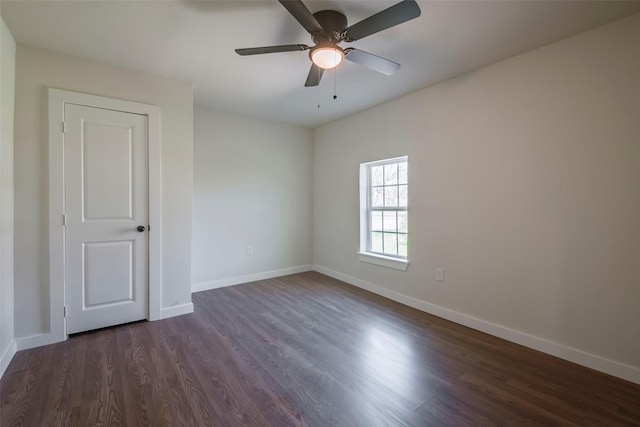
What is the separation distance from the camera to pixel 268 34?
215 cm

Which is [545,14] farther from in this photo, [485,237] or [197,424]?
[197,424]

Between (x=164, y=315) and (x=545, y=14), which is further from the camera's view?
(x=164, y=315)

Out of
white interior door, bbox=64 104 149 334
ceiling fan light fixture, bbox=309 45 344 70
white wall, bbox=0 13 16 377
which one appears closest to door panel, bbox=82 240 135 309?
white interior door, bbox=64 104 149 334

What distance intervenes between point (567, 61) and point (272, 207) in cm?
370

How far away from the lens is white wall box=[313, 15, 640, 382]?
6.48 feet

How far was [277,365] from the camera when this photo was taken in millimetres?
2098

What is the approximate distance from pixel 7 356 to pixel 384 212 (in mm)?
3757

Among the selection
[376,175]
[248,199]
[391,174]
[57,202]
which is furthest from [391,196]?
[57,202]

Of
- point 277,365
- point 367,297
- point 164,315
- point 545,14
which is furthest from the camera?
point 367,297

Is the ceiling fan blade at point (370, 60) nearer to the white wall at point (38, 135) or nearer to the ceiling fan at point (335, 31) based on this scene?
the ceiling fan at point (335, 31)

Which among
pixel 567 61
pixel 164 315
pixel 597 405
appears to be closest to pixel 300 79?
pixel 567 61

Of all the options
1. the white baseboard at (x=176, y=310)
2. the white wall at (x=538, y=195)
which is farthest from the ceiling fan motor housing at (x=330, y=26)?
the white baseboard at (x=176, y=310)

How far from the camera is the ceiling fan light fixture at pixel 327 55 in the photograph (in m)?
1.90

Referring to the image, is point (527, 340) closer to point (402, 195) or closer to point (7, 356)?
point (402, 195)
